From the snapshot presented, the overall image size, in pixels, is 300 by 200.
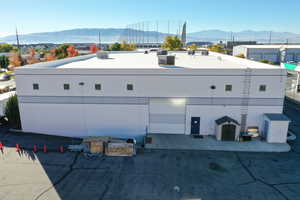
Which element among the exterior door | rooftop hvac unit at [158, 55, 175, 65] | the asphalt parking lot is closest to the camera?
the asphalt parking lot

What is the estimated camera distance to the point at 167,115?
22766 millimetres

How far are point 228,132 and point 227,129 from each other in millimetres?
354

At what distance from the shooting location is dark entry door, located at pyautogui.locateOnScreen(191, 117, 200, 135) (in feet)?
74.0

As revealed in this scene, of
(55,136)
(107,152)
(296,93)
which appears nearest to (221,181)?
(107,152)

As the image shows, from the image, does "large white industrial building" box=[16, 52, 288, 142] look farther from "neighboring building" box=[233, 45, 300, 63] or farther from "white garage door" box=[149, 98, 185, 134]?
"neighboring building" box=[233, 45, 300, 63]

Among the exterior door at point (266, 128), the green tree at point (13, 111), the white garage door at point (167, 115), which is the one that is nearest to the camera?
the exterior door at point (266, 128)

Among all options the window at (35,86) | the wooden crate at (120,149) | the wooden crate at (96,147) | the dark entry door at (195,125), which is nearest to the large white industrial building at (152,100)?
the dark entry door at (195,125)

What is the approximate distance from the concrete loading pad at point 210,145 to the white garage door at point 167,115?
1274 millimetres

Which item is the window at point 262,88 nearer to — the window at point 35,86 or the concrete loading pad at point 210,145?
the concrete loading pad at point 210,145

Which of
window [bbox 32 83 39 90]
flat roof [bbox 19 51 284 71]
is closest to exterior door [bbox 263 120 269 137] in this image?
flat roof [bbox 19 51 284 71]

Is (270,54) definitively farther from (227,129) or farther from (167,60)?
(227,129)

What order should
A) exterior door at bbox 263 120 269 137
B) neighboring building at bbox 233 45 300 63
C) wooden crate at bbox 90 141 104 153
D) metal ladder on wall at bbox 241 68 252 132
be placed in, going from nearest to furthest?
wooden crate at bbox 90 141 104 153
metal ladder on wall at bbox 241 68 252 132
exterior door at bbox 263 120 269 137
neighboring building at bbox 233 45 300 63

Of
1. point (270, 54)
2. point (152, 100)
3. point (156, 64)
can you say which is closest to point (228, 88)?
point (152, 100)

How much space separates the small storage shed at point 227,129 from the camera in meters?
21.2
